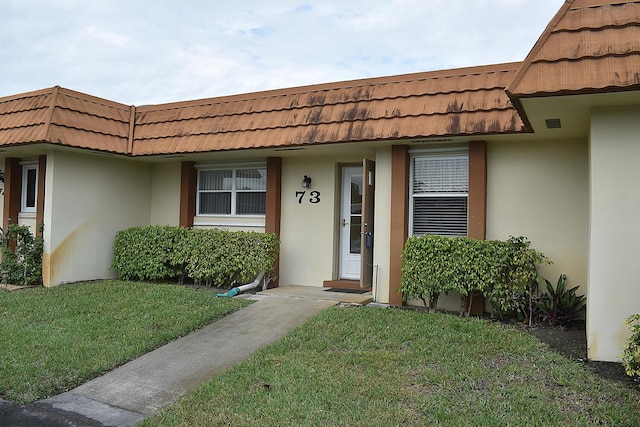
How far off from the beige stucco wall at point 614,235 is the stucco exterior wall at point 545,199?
215 centimetres

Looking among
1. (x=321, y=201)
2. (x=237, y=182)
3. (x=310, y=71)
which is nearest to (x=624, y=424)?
(x=321, y=201)

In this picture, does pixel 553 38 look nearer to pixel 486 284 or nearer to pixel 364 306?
pixel 486 284

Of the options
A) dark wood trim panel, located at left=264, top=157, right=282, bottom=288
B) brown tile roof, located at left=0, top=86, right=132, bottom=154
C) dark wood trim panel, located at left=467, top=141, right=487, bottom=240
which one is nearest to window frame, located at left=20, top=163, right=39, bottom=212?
brown tile roof, located at left=0, top=86, right=132, bottom=154

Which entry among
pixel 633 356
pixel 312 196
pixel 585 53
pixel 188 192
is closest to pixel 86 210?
pixel 188 192

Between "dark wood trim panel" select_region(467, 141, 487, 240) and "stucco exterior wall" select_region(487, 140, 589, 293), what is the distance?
189mm

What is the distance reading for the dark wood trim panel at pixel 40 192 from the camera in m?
9.75

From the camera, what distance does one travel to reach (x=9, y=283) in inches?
386

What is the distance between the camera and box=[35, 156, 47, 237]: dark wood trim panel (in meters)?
9.75

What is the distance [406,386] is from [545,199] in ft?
14.6

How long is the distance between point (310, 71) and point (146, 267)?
9.11m

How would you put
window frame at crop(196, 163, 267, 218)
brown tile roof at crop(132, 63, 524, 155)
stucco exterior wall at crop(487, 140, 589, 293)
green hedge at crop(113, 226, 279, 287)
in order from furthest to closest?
window frame at crop(196, 163, 267, 218) → green hedge at crop(113, 226, 279, 287) → brown tile roof at crop(132, 63, 524, 155) → stucco exterior wall at crop(487, 140, 589, 293)

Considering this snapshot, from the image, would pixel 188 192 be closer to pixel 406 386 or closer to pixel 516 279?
pixel 516 279

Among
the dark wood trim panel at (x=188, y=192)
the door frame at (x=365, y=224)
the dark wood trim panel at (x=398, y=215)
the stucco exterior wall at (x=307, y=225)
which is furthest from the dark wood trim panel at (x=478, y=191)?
the dark wood trim panel at (x=188, y=192)

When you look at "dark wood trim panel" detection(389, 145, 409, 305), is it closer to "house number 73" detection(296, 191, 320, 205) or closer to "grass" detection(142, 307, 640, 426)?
"house number 73" detection(296, 191, 320, 205)
